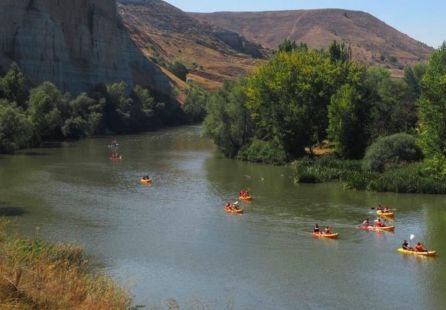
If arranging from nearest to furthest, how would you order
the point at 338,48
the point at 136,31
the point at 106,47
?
the point at 338,48
the point at 106,47
the point at 136,31

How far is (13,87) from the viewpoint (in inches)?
3386

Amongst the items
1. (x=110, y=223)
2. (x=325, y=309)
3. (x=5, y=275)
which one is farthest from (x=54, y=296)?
(x=110, y=223)

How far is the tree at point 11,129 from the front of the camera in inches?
2722

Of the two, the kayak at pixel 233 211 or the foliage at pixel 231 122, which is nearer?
the kayak at pixel 233 211

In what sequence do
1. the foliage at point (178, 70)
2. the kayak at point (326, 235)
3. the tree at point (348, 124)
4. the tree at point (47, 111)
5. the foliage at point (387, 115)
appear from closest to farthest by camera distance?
the kayak at point (326, 235)
the tree at point (348, 124)
the foliage at point (387, 115)
the tree at point (47, 111)
the foliage at point (178, 70)

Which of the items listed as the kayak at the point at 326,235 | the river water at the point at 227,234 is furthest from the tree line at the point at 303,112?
the kayak at the point at 326,235

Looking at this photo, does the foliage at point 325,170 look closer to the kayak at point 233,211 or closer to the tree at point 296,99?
→ the tree at point 296,99

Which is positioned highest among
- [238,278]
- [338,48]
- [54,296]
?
[338,48]

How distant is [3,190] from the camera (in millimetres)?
47938

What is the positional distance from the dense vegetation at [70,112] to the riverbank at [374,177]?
102 ft

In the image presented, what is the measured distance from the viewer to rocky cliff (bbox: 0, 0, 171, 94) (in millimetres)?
98500

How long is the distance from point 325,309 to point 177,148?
196 feet

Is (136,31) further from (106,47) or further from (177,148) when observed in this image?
(177,148)

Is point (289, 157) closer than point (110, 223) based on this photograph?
No
